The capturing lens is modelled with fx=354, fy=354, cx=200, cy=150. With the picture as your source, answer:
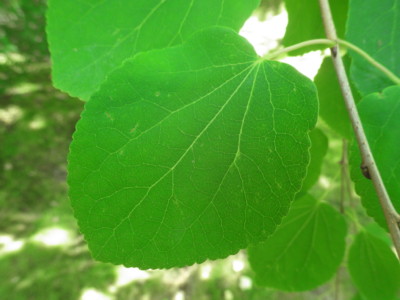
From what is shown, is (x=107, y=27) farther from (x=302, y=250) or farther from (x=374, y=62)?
(x=302, y=250)

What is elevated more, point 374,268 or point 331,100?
point 331,100

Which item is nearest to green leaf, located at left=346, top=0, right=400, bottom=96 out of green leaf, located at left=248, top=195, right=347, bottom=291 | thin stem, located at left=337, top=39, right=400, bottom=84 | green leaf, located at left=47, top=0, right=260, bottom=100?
thin stem, located at left=337, top=39, right=400, bottom=84

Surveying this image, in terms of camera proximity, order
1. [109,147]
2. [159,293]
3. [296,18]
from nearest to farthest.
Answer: [109,147] < [296,18] < [159,293]

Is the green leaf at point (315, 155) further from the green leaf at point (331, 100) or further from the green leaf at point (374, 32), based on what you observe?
the green leaf at point (374, 32)

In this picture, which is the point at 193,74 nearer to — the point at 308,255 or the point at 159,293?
the point at 308,255

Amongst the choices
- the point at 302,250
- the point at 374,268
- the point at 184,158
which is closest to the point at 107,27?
the point at 184,158

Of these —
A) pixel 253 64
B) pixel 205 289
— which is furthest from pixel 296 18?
pixel 205 289

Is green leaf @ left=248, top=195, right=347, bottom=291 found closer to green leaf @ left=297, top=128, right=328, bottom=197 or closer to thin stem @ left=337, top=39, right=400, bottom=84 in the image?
green leaf @ left=297, top=128, right=328, bottom=197
